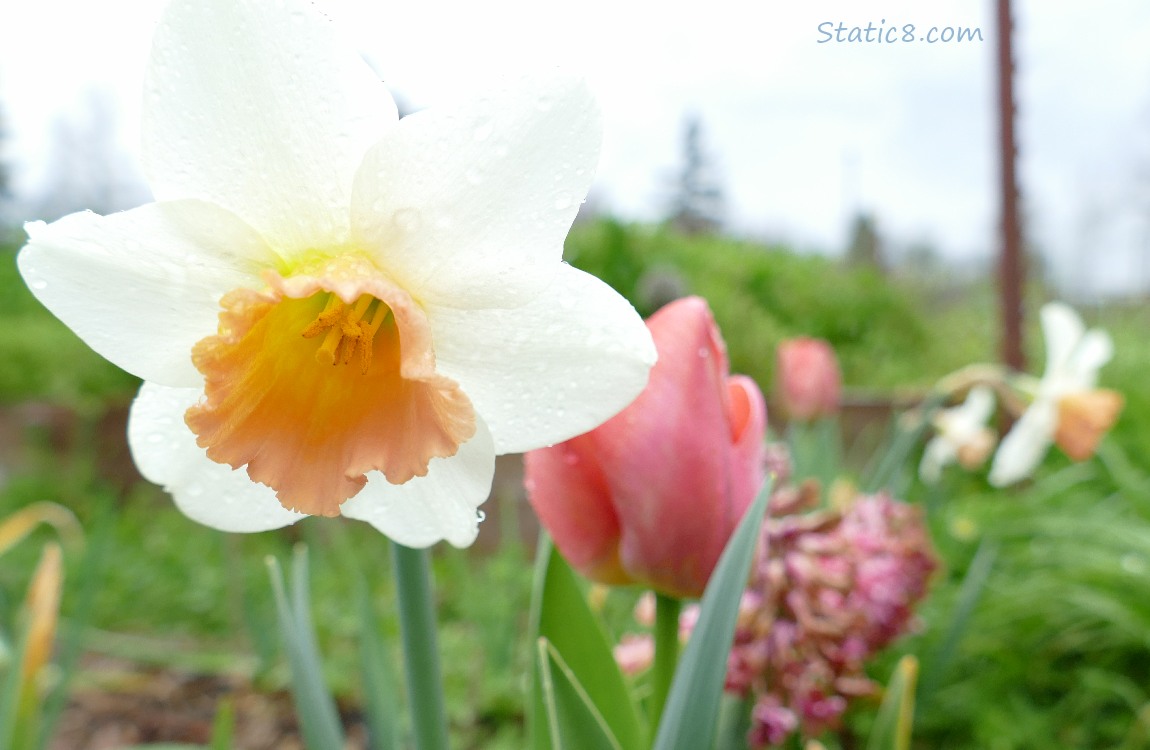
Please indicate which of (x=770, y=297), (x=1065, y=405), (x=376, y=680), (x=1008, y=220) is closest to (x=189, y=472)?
(x=376, y=680)

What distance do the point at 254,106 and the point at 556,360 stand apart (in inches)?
5.7

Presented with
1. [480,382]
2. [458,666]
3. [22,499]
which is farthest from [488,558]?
[480,382]

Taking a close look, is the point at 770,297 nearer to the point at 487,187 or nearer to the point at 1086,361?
the point at 1086,361

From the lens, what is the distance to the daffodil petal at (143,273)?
31cm

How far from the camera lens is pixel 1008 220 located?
2148 mm

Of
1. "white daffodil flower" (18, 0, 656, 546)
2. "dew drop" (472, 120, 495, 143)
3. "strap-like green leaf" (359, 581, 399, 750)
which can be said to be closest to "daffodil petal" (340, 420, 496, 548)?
"white daffodil flower" (18, 0, 656, 546)

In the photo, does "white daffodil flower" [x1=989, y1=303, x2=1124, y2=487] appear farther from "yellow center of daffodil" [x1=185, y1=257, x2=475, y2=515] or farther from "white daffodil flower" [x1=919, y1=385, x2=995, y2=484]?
"yellow center of daffodil" [x1=185, y1=257, x2=475, y2=515]

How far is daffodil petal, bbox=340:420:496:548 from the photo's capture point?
0.34 meters

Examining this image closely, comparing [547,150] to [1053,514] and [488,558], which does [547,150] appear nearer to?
[1053,514]

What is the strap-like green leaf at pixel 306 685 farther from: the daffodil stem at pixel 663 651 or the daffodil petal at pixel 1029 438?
the daffodil petal at pixel 1029 438

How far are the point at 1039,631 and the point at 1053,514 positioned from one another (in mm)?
406

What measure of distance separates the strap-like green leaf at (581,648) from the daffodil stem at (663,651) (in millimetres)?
17

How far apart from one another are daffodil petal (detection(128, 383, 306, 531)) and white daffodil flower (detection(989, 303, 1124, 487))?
4.15ft

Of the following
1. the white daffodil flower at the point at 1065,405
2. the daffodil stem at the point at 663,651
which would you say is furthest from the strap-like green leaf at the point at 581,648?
the white daffodil flower at the point at 1065,405
